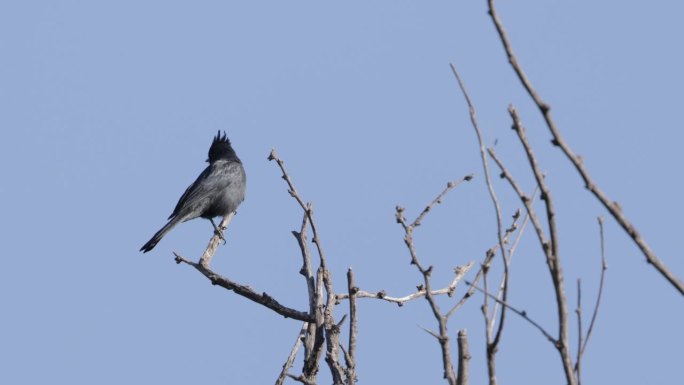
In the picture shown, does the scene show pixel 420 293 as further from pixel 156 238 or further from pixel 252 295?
pixel 156 238

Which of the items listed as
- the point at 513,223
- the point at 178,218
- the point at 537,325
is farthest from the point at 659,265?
the point at 178,218

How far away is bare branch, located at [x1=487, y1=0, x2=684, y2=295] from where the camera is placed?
7.53 feet

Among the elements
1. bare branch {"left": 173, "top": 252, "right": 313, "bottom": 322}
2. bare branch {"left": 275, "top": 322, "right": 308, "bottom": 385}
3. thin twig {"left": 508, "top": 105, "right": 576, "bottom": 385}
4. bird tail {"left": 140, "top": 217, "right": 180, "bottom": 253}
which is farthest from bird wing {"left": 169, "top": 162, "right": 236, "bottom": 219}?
thin twig {"left": 508, "top": 105, "right": 576, "bottom": 385}

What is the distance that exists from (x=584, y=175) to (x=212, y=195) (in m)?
10.1

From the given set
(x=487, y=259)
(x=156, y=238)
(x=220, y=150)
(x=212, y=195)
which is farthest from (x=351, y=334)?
(x=220, y=150)

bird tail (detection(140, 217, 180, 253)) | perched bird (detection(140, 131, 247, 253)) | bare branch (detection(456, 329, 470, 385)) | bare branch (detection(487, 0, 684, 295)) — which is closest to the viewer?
bare branch (detection(487, 0, 684, 295))

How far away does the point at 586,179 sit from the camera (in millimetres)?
2338

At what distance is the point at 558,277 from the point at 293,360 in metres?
3.57

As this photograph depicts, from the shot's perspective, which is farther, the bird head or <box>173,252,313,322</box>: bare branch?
the bird head

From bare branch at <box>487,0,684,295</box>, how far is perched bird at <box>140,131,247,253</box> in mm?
9580

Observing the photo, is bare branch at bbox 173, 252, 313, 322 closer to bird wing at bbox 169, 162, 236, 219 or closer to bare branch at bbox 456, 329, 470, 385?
bare branch at bbox 456, 329, 470, 385

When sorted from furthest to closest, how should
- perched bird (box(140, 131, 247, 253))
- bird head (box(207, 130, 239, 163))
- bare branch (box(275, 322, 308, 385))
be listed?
bird head (box(207, 130, 239, 163)) → perched bird (box(140, 131, 247, 253)) → bare branch (box(275, 322, 308, 385))

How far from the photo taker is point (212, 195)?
40.1 ft

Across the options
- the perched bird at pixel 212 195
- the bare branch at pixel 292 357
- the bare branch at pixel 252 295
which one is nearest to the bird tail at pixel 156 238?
the perched bird at pixel 212 195
